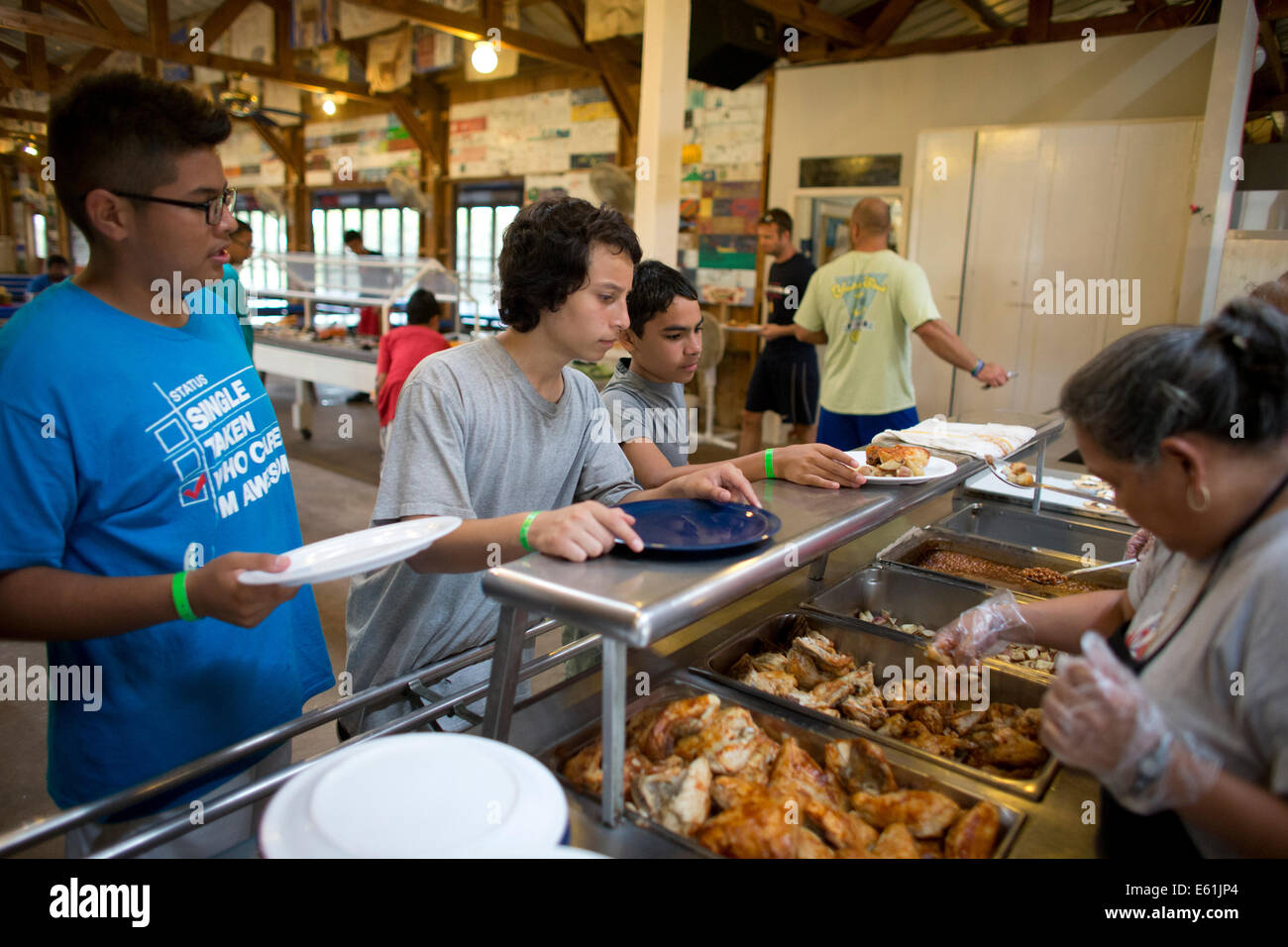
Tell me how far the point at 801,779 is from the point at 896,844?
0.56ft

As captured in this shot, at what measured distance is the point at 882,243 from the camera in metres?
4.68

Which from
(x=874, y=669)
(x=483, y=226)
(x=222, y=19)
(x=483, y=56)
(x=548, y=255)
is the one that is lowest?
(x=874, y=669)

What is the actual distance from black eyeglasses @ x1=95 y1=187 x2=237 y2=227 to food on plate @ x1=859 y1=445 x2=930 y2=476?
4.37ft

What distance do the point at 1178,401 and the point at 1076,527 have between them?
1.94m

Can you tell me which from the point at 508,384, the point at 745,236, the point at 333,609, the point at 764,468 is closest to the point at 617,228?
the point at 508,384

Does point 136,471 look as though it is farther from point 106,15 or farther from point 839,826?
point 106,15

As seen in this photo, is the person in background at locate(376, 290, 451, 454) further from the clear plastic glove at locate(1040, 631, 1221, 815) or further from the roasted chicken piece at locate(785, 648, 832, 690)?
the clear plastic glove at locate(1040, 631, 1221, 815)

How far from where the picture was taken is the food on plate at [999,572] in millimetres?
2199

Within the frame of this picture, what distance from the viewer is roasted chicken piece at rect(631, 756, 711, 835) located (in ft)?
3.60

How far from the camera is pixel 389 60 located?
9.66 m

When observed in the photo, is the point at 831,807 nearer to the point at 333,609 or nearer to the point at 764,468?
the point at 764,468

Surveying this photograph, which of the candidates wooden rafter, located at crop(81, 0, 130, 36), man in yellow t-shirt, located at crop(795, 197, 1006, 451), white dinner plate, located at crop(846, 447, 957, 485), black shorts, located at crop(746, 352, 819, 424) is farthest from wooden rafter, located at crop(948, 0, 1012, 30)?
wooden rafter, located at crop(81, 0, 130, 36)

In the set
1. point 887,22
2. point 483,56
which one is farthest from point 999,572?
point 887,22

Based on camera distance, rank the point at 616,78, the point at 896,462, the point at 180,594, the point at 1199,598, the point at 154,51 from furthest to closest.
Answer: the point at 616,78
the point at 154,51
the point at 896,462
the point at 180,594
the point at 1199,598
